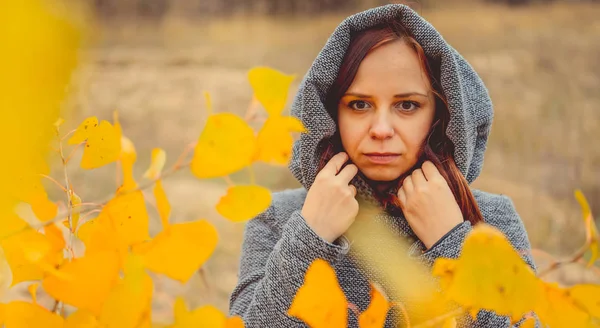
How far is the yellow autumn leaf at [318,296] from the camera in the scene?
30 centimetres

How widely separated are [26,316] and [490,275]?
0.20 m

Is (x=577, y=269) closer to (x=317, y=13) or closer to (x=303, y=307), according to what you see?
(x=303, y=307)

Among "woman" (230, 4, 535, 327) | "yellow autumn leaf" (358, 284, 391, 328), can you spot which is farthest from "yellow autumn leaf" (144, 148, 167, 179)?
"woman" (230, 4, 535, 327)

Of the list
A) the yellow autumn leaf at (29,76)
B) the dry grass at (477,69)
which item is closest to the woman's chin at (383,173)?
the yellow autumn leaf at (29,76)

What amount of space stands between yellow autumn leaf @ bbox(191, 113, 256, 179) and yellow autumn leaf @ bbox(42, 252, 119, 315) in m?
0.06

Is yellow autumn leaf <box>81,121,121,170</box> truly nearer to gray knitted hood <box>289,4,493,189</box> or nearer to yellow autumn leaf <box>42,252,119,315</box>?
yellow autumn leaf <box>42,252,119,315</box>

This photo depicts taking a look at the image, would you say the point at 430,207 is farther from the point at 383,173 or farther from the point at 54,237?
the point at 54,237

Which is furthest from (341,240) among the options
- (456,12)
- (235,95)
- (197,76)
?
(456,12)

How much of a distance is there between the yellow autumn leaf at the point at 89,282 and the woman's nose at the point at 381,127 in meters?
0.51

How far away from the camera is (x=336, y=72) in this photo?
807mm

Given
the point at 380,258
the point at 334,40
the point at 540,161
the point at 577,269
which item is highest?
the point at 334,40

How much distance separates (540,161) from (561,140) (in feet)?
0.65

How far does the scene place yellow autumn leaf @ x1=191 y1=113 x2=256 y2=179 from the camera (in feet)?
0.90

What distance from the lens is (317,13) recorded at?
4.73 m
